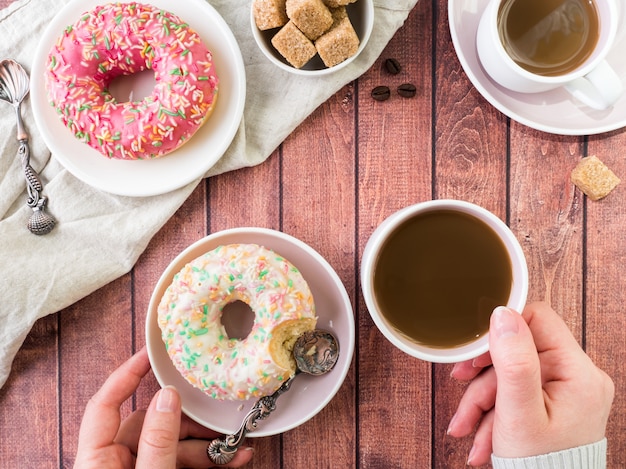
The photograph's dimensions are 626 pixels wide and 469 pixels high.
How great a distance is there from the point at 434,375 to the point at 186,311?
531 millimetres

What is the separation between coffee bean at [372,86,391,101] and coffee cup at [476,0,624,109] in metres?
0.19

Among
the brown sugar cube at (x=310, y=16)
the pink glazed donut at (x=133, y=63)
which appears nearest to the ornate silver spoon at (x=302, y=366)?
the pink glazed donut at (x=133, y=63)

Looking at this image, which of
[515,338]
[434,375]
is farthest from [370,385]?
[515,338]

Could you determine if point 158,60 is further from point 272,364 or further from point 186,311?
point 272,364

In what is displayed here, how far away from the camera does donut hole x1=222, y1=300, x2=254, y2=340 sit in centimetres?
123

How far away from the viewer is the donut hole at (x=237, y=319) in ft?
4.02

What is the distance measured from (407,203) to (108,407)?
28.4 inches

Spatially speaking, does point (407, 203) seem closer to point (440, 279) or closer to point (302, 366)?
point (440, 279)

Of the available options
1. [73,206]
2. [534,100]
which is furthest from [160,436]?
[534,100]

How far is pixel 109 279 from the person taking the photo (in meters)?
1.27

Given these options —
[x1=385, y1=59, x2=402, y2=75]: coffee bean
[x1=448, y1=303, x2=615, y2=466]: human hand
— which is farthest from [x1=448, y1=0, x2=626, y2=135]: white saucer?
[x1=448, y1=303, x2=615, y2=466]: human hand

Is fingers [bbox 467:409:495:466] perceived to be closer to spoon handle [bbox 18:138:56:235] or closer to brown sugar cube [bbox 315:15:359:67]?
brown sugar cube [bbox 315:15:359:67]

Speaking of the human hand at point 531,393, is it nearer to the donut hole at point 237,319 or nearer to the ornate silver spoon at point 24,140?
the donut hole at point 237,319

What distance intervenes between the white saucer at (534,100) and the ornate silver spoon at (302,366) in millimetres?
560
